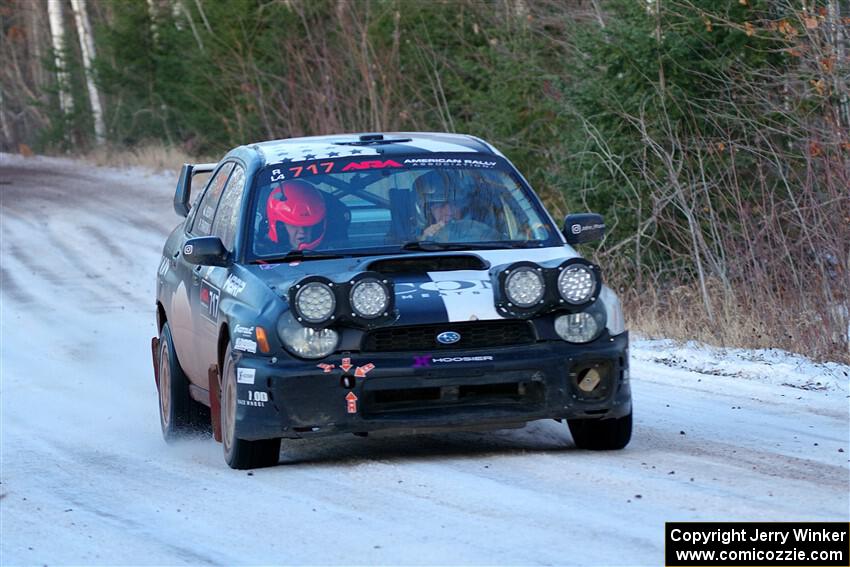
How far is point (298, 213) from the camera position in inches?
314

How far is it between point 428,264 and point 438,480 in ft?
3.72

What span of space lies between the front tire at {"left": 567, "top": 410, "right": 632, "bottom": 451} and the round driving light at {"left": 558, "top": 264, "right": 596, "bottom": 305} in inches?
24.8

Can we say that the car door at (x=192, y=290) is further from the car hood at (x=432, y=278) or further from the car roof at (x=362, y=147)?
the car hood at (x=432, y=278)

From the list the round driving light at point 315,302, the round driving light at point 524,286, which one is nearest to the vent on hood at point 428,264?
the round driving light at point 524,286

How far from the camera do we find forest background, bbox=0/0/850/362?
11.7m

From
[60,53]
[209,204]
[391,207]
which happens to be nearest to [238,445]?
[391,207]

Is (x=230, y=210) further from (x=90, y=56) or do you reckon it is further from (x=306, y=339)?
(x=90, y=56)

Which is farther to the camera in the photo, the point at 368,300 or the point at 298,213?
the point at 298,213

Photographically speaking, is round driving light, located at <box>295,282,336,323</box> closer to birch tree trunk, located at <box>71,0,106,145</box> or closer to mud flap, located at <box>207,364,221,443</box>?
mud flap, located at <box>207,364,221,443</box>

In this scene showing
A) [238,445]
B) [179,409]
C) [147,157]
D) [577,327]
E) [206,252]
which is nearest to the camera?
[577,327]

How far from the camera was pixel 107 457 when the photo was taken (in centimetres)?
852

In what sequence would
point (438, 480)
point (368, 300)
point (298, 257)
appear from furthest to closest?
point (298, 257) < point (368, 300) < point (438, 480)

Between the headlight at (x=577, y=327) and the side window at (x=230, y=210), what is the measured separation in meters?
1.82

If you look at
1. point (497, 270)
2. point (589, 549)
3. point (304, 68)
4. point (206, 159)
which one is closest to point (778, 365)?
point (497, 270)
